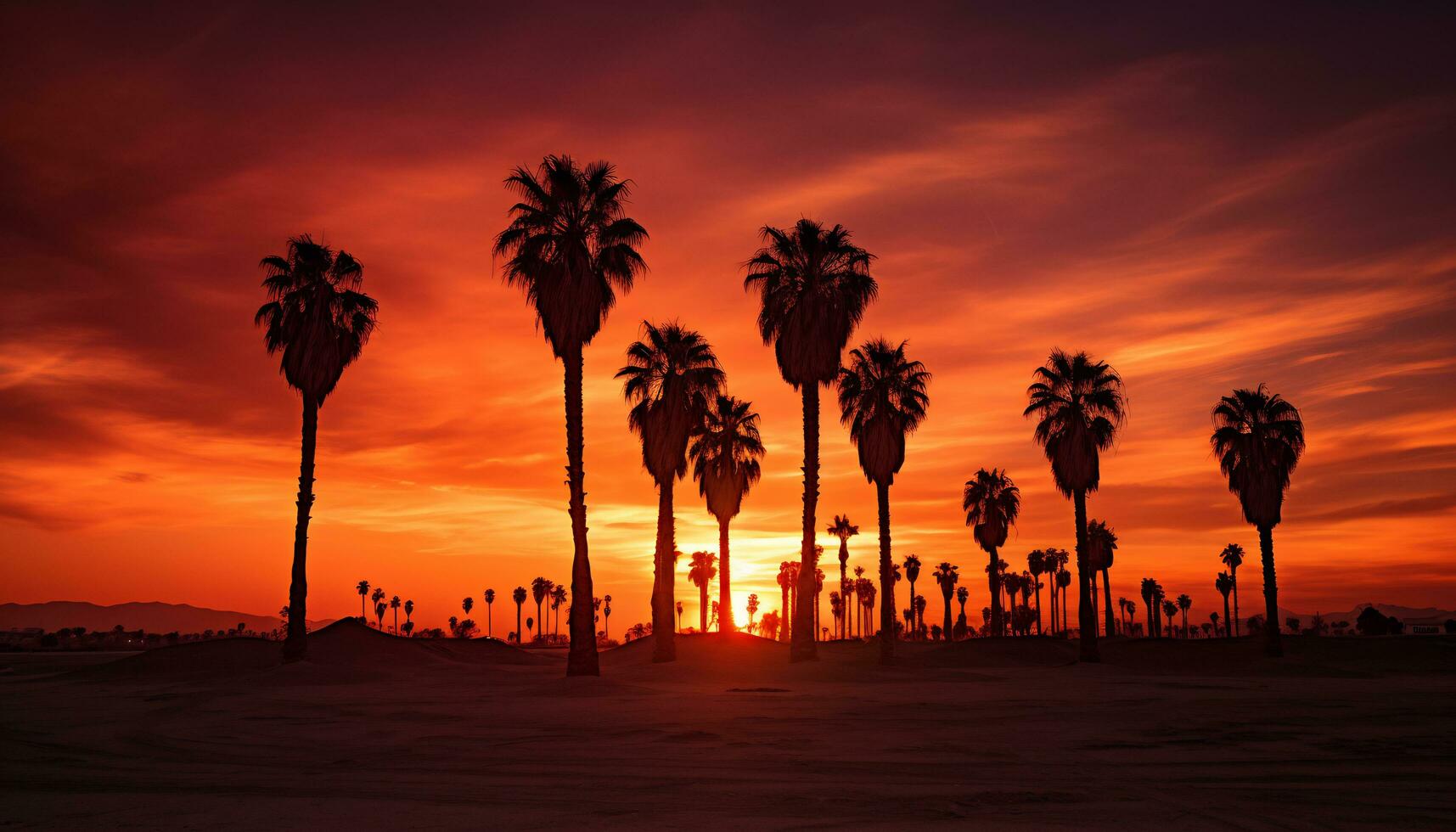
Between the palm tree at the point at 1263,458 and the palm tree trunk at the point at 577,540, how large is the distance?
127ft

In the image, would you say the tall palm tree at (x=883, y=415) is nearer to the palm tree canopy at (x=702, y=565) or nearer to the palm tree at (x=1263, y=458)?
the palm tree at (x=1263, y=458)

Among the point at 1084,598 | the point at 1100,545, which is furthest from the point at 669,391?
the point at 1100,545

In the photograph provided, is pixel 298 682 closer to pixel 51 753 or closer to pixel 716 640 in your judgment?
pixel 51 753

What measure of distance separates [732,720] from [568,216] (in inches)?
884

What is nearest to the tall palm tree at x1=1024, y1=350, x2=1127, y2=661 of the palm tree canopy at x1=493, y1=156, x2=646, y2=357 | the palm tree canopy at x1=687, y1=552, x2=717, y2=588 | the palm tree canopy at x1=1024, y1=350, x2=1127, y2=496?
the palm tree canopy at x1=1024, y1=350, x2=1127, y2=496

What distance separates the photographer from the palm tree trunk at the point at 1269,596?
5322 centimetres

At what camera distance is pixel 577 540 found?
3522 centimetres

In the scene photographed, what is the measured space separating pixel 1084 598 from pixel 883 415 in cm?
1472

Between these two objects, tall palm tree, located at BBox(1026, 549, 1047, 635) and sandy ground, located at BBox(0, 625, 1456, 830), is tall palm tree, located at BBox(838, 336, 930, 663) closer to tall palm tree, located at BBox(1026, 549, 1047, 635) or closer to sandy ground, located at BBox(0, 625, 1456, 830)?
sandy ground, located at BBox(0, 625, 1456, 830)

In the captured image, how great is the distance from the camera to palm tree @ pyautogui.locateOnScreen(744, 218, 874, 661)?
1747 inches

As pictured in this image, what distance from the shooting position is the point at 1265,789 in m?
12.8

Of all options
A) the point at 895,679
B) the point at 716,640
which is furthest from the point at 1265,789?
the point at 716,640

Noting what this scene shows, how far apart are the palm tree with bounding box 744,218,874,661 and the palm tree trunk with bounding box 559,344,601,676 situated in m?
11.7

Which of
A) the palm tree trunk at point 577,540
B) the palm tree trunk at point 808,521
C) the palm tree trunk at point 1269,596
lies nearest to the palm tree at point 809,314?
the palm tree trunk at point 808,521
